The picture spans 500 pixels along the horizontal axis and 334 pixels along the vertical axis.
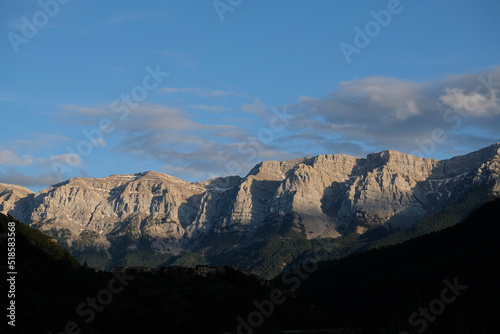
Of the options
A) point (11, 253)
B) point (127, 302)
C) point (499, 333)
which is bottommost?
point (499, 333)

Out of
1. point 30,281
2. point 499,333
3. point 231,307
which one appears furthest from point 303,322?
point 30,281

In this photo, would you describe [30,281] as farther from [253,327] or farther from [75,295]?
[253,327]

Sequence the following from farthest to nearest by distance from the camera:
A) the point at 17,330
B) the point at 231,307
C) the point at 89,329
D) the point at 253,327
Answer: the point at 231,307
the point at 253,327
the point at 89,329
the point at 17,330

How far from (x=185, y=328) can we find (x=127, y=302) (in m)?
21.6

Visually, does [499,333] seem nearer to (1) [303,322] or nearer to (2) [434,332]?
(2) [434,332]

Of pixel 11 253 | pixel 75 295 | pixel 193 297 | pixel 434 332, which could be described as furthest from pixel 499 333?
pixel 11 253

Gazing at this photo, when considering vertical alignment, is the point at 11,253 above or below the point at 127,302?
above

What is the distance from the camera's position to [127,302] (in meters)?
186

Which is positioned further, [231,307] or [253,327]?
[231,307]

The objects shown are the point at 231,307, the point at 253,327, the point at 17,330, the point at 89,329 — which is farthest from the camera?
the point at 231,307

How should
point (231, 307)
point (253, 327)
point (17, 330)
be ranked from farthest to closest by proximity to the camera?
point (231, 307) → point (253, 327) → point (17, 330)

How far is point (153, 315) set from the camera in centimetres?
17125

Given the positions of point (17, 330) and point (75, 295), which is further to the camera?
point (75, 295)

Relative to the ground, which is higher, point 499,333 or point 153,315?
point 153,315
